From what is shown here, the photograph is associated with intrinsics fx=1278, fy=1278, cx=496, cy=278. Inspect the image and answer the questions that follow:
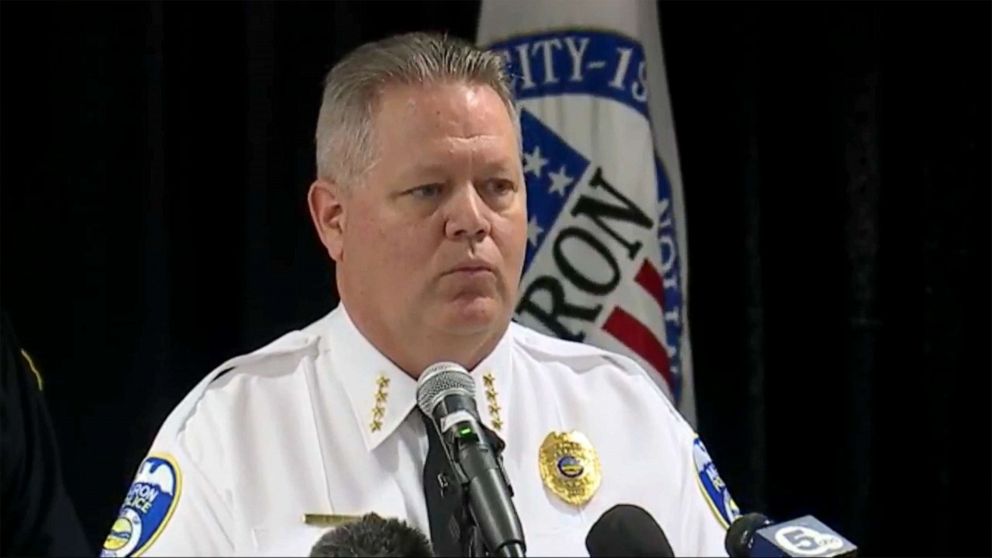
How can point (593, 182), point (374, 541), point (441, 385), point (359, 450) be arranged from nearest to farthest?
point (374, 541), point (441, 385), point (359, 450), point (593, 182)

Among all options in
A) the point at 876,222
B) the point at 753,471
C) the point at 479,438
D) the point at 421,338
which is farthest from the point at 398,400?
the point at 876,222

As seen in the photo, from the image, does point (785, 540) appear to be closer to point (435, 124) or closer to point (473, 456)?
point (473, 456)

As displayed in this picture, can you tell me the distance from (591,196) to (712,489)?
22.9 inches

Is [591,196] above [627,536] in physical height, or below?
above

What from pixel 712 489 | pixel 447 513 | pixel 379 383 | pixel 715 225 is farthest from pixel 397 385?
pixel 715 225

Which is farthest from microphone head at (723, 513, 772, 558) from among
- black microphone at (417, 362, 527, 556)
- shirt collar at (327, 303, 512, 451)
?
shirt collar at (327, 303, 512, 451)

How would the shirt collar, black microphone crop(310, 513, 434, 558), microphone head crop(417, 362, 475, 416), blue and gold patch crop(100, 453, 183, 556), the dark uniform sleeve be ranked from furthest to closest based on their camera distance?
the dark uniform sleeve, the shirt collar, blue and gold patch crop(100, 453, 183, 556), microphone head crop(417, 362, 475, 416), black microphone crop(310, 513, 434, 558)

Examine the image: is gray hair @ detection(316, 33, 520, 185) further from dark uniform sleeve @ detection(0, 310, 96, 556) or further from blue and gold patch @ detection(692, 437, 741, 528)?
dark uniform sleeve @ detection(0, 310, 96, 556)

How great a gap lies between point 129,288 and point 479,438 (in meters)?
1.05

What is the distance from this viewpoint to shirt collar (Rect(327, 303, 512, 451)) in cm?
152

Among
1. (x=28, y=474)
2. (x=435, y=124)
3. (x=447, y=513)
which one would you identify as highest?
(x=435, y=124)

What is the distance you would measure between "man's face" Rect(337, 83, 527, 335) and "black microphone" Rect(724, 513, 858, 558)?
1.64ft

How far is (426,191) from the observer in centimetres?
146

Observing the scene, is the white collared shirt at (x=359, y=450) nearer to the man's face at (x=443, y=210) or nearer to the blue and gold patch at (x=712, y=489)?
the blue and gold patch at (x=712, y=489)
